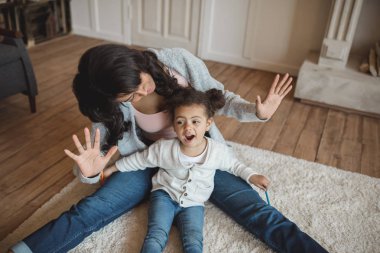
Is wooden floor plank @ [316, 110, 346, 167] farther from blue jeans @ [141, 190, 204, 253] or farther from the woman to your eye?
blue jeans @ [141, 190, 204, 253]

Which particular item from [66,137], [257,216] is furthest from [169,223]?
[66,137]

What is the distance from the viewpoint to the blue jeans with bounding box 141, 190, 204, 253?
Result: 123 cm

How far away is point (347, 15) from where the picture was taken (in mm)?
2357

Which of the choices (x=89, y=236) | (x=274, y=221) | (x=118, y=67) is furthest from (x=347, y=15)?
(x=89, y=236)

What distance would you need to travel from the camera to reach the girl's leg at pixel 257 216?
120cm

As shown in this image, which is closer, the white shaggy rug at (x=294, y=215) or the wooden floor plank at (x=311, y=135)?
the white shaggy rug at (x=294, y=215)

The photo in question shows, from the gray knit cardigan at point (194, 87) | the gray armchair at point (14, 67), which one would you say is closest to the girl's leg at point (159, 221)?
the gray knit cardigan at point (194, 87)

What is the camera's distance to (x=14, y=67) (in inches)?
80.7

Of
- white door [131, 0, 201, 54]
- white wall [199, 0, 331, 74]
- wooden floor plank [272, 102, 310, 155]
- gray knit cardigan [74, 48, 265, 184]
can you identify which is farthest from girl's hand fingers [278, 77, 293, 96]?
white door [131, 0, 201, 54]

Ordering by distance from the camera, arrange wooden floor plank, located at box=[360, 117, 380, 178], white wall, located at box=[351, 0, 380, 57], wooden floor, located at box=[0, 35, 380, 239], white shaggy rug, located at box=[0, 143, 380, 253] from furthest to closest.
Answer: white wall, located at box=[351, 0, 380, 57], wooden floor plank, located at box=[360, 117, 380, 178], wooden floor, located at box=[0, 35, 380, 239], white shaggy rug, located at box=[0, 143, 380, 253]

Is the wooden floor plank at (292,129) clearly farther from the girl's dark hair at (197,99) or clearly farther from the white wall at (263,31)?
the girl's dark hair at (197,99)

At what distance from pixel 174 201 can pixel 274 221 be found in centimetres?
38

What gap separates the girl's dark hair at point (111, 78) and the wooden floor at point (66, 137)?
566 mm

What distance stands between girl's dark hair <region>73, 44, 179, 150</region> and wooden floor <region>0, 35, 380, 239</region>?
566mm
